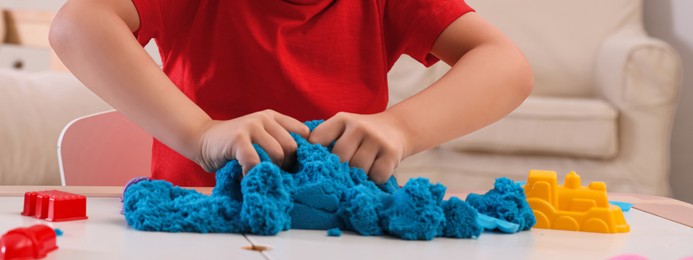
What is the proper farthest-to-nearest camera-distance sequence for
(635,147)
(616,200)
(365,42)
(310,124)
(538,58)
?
(538,58), (635,147), (365,42), (616,200), (310,124)

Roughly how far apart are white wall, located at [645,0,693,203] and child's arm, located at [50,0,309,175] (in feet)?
7.53

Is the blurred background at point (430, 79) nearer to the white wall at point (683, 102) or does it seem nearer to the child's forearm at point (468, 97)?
the white wall at point (683, 102)

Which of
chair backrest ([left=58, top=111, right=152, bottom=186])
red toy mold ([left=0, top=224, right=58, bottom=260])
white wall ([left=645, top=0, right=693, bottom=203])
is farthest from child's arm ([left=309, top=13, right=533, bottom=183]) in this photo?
white wall ([left=645, top=0, right=693, bottom=203])

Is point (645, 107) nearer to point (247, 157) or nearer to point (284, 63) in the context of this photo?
point (284, 63)

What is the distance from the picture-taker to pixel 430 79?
95.6 inches

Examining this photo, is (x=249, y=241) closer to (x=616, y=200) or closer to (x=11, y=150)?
(x=616, y=200)

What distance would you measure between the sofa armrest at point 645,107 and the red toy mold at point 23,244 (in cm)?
205

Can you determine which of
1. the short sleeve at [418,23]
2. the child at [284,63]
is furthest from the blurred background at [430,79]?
the short sleeve at [418,23]

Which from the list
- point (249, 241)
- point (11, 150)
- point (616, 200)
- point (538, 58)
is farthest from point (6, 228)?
point (538, 58)

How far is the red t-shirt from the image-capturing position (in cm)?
86

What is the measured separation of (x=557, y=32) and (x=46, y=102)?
1656 millimetres

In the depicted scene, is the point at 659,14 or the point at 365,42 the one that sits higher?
the point at 659,14

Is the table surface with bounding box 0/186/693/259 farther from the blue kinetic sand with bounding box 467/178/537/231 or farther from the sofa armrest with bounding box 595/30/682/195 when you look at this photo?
the sofa armrest with bounding box 595/30/682/195

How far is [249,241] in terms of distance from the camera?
496 millimetres
